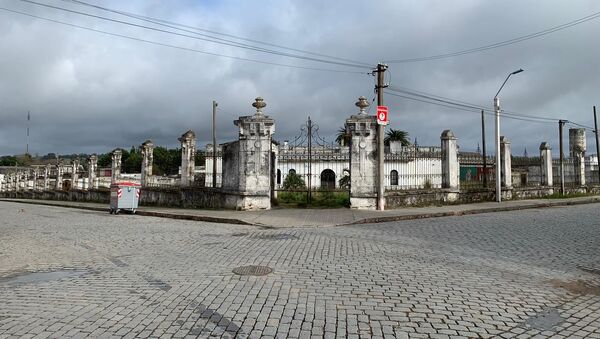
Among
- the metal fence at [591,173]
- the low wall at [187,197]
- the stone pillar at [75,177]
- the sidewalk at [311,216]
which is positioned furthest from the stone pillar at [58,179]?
the metal fence at [591,173]

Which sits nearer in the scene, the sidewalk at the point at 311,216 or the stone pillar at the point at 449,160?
the sidewalk at the point at 311,216

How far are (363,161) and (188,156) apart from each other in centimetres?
844

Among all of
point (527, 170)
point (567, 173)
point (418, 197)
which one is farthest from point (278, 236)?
point (567, 173)

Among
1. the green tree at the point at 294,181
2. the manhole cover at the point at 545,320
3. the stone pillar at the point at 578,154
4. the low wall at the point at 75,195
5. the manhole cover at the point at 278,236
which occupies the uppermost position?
the stone pillar at the point at 578,154

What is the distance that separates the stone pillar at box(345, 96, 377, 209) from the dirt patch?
1063 cm

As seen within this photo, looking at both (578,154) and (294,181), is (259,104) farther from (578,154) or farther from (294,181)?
(578,154)

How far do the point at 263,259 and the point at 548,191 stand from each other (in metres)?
25.1

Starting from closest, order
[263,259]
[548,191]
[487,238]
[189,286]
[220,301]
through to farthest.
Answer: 1. [220,301]
2. [189,286]
3. [263,259]
4. [487,238]
5. [548,191]

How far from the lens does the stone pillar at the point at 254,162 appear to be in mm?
16656

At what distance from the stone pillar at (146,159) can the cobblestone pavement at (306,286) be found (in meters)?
11.9

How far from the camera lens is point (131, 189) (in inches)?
749

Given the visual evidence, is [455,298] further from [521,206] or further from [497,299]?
[521,206]

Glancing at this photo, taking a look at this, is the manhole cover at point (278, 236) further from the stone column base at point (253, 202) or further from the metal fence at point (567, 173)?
the metal fence at point (567, 173)

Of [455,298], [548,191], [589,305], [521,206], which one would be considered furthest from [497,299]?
[548,191]
